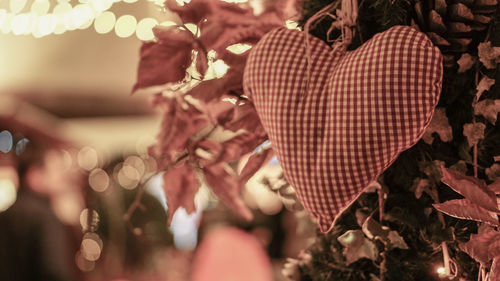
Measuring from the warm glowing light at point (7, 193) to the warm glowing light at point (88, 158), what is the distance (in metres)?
1.65

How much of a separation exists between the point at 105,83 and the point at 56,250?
1.45 meters

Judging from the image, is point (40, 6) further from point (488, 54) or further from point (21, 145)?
point (488, 54)

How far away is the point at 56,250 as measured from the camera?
1.81 m

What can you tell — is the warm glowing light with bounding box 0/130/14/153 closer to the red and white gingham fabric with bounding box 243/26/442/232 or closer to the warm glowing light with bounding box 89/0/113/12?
the warm glowing light with bounding box 89/0/113/12

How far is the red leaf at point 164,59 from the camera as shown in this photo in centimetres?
50

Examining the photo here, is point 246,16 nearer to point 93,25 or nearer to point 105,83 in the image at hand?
point 93,25

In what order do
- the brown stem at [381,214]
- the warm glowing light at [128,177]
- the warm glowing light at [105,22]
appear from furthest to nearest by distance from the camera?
the warm glowing light at [128,177] → the warm glowing light at [105,22] → the brown stem at [381,214]

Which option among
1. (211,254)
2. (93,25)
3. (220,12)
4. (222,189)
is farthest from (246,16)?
(93,25)

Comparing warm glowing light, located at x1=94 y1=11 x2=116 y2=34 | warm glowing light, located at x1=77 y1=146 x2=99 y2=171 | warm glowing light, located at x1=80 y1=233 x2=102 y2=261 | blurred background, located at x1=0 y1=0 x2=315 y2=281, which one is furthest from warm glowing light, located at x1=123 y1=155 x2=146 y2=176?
warm glowing light, located at x1=94 y1=11 x2=116 y2=34

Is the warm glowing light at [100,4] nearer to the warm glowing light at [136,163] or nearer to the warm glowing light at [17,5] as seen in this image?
the warm glowing light at [17,5]

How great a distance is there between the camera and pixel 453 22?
41cm

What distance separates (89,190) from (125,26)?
1190 millimetres

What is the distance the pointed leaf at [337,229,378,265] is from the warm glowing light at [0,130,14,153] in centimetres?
170

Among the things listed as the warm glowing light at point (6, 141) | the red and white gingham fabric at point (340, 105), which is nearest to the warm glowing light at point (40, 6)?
the warm glowing light at point (6, 141)
